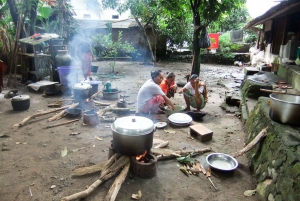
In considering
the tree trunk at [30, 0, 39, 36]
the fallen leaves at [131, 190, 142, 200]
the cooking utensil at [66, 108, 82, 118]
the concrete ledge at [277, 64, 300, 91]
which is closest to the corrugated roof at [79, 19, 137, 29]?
the tree trunk at [30, 0, 39, 36]

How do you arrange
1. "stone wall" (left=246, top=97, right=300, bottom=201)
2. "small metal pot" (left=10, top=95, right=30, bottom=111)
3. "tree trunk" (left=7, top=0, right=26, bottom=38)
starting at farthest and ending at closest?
"tree trunk" (left=7, top=0, right=26, bottom=38) < "small metal pot" (left=10, top=95, right=30, bottom=111) < "stone wall" (left=246, top=97, right=300, bottom=201)

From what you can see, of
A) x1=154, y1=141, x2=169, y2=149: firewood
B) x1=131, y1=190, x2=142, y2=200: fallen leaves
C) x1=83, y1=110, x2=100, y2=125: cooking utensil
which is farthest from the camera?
x1=83, y1=110, x2=100, y2=125: cooking utensil

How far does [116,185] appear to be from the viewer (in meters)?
3.16

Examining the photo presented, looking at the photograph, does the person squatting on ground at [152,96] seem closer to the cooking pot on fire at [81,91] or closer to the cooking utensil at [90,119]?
the cooking utensil at [90,119]

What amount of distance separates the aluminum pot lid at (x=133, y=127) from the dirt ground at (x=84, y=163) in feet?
2.59

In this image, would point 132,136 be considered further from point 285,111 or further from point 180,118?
point 180,118

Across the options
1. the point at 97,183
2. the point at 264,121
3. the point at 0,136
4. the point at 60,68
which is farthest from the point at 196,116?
the point at 60,68

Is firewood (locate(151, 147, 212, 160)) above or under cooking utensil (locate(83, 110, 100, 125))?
under

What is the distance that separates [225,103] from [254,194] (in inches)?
182

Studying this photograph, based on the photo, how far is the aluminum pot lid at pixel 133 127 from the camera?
3.32m

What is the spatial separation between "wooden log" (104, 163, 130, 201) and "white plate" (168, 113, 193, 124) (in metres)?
2.41

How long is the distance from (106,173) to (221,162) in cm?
203

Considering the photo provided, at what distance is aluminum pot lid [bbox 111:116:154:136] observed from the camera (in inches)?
131

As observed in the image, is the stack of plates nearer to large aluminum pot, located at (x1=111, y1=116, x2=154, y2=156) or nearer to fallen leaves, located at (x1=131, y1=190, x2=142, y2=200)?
large aluminum pot, located at (x1=111, y1=116, x2=154, y2=156)
